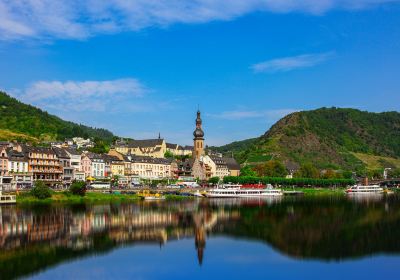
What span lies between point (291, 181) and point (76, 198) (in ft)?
254

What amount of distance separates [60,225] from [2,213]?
12.5 metres

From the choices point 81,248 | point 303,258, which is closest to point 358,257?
point 303,258

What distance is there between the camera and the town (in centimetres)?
9581

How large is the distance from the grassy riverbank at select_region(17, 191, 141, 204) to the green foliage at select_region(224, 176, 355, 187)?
45737 millimetres

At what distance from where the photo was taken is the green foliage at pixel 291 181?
138375 mm

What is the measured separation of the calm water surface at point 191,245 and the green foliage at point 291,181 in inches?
2741

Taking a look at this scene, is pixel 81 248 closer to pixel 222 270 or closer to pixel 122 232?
pixel 122 232

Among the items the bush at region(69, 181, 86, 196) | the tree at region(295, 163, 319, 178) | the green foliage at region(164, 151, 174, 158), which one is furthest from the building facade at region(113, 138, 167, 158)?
the bush at region(69, 181, 86, 196)

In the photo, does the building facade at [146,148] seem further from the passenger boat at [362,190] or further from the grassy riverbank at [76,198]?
the grassy riverbank at [76,198]

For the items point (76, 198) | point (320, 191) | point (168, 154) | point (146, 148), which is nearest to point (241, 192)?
point (320, 191)

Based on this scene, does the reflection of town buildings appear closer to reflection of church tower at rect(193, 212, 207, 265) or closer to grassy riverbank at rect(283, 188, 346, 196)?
reflection of church tower at rect(193, 212, 207, 265)

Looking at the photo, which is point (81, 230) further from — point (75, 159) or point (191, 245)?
point (75, 159)

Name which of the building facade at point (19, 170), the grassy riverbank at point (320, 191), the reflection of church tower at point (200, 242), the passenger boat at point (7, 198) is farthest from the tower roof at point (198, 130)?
the reflection of church tower at point (200, 242)

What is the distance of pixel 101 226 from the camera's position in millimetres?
53750
